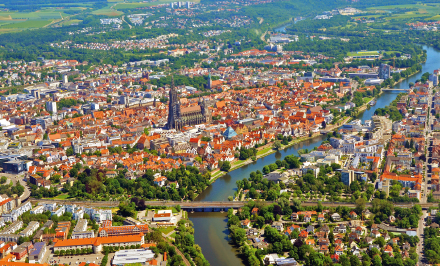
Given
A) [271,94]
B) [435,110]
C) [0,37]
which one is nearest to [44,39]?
[0,37]

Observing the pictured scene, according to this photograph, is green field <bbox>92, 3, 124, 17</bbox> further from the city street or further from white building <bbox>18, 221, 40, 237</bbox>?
the city street

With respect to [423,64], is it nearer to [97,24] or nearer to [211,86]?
[211,86]

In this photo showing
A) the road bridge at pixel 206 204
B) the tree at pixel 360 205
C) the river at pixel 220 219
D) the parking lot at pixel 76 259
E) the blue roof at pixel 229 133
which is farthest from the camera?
the blue roof at pixel 229 133

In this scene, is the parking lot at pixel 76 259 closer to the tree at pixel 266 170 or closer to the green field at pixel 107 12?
the tree at pixel 266 170

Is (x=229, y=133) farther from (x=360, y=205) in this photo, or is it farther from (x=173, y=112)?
(x=360, y=205)

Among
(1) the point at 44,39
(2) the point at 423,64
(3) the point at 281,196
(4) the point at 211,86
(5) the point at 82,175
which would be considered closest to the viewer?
(3) the point at 281,196

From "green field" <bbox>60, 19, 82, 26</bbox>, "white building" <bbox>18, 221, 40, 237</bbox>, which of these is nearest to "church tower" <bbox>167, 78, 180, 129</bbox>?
"white building" <bbox>18, 221, 40, 237</bbox>

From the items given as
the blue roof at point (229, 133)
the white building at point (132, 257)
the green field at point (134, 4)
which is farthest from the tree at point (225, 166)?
the green field at point (134, 4)
